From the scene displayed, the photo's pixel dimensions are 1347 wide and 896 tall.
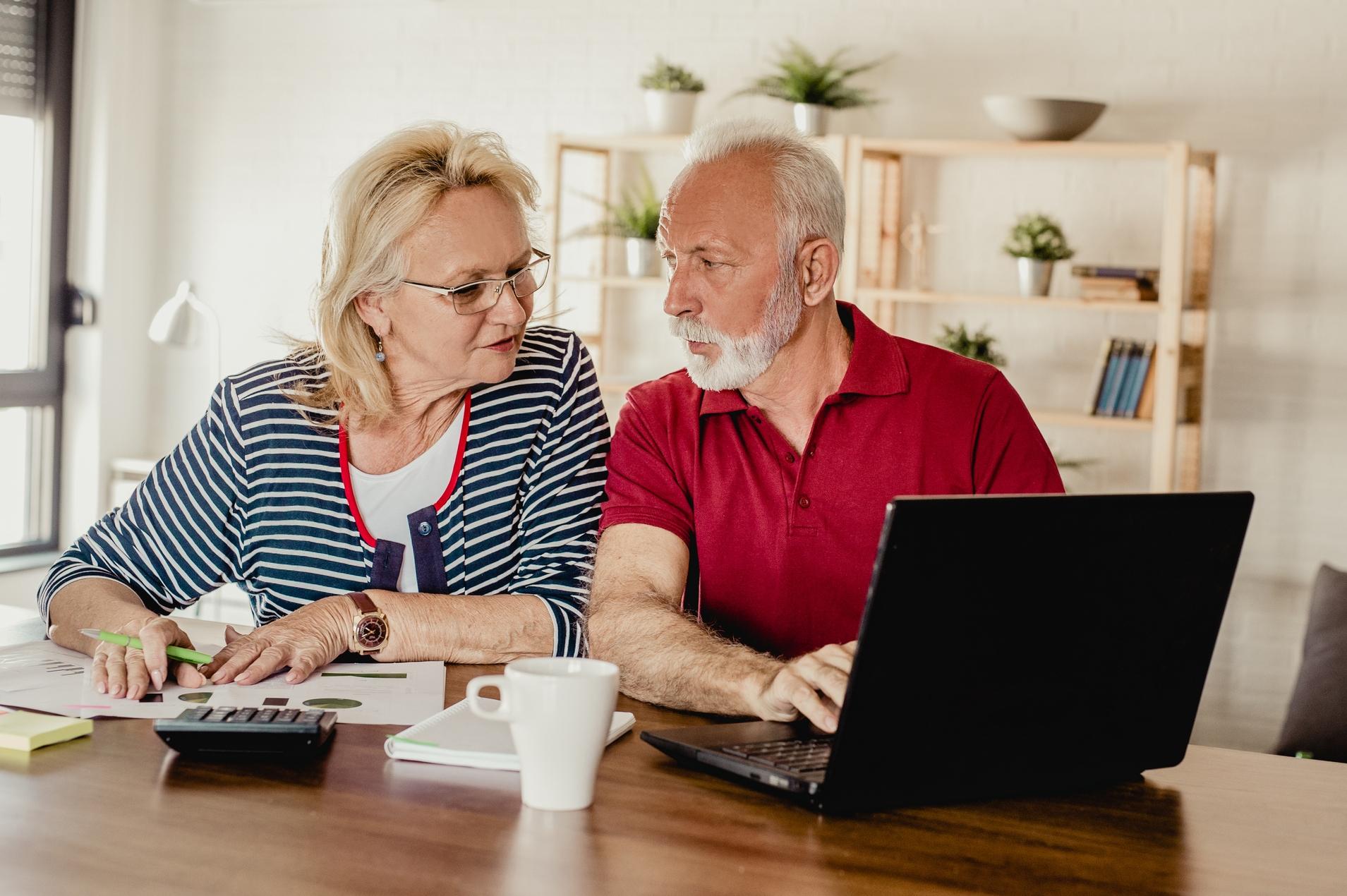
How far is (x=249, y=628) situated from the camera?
1.74m

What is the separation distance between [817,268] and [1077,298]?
2186 mm

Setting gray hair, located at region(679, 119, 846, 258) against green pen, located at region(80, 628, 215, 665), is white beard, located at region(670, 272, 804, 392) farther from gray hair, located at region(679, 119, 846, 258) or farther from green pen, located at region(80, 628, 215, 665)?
green pen, located at region(80, 628, 215, 665)

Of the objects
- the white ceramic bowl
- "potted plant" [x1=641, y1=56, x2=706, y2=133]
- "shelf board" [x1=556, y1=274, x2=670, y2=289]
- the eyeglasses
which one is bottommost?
the eyeglasses

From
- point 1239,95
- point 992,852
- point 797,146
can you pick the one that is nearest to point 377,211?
point 797,146

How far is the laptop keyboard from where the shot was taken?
1226mm

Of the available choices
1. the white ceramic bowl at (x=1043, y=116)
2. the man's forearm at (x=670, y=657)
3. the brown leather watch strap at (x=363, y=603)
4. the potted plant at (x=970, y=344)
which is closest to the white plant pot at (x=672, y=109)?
the white ceramic bowl at (x=1043, y=116)

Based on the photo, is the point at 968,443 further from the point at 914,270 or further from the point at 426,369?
the point at 914,270

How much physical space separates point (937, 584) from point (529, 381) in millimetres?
1027

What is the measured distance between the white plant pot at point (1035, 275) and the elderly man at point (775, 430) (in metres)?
2.09

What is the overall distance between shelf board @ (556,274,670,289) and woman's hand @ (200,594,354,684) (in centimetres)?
276

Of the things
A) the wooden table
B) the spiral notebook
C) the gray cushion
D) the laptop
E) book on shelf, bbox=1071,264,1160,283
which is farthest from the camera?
book on shelf, bbox=1071,264,1160,283

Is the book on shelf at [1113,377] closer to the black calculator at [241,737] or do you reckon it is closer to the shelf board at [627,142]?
the shelf board at [627,142]

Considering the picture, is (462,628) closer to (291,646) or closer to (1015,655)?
(291,646)

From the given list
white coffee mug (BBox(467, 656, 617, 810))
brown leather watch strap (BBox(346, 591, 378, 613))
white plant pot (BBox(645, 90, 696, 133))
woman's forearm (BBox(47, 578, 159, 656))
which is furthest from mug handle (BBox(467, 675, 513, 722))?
white plant pot (BBox(645, 90, 696, 133))
